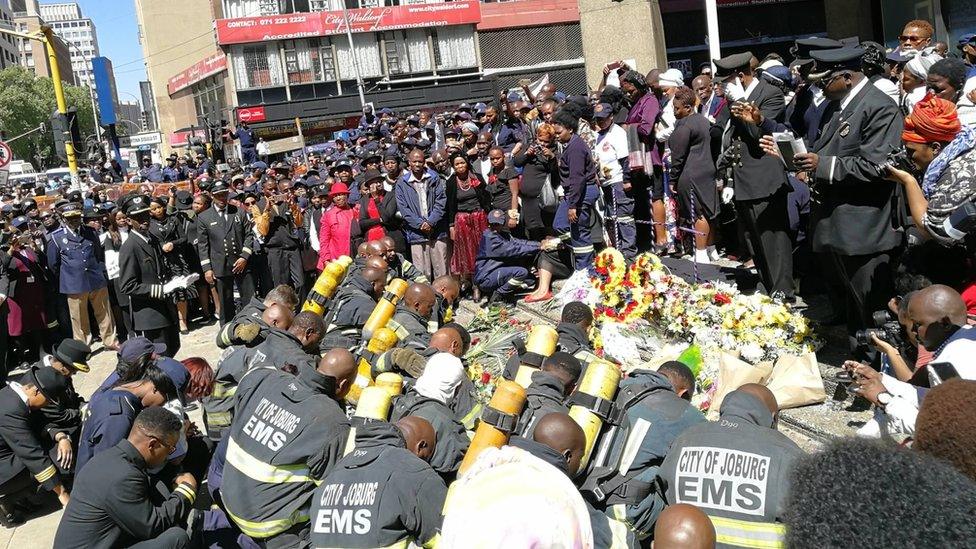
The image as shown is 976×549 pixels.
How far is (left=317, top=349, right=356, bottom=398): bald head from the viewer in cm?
590

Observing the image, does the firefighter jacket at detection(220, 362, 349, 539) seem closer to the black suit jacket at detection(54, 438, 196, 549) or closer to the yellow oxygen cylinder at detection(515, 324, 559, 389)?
the black suit jacket at detection(54, 438, 196, 549)

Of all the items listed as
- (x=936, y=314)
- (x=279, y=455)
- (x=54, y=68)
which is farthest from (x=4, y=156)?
(x=936, y=314)

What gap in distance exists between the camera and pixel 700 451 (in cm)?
381

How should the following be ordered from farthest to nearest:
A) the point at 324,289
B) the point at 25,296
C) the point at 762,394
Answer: the point at 25,296 < the point at 324,289 < the point at 762,394

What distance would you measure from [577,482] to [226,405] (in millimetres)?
3538

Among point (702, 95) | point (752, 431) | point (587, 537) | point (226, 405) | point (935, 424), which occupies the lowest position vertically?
point (226, 405)

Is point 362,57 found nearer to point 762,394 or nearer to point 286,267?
point 286,267

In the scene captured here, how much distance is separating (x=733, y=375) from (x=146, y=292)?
713 centimetres

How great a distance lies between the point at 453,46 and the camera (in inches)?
1859

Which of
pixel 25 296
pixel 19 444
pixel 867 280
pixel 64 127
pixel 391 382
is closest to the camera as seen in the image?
pixel 391 382

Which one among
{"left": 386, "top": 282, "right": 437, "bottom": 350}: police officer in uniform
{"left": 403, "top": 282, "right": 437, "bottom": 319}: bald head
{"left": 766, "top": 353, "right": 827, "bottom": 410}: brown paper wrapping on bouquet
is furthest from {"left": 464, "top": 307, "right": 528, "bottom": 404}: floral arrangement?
{"left": 766, "top": 353, "right": 827, "bottom": 410}: brown paper wrapping on bouquet

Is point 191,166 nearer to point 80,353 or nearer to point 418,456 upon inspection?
point 80,353

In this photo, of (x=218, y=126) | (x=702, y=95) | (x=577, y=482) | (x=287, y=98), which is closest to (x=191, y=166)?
(x=218, y=126)

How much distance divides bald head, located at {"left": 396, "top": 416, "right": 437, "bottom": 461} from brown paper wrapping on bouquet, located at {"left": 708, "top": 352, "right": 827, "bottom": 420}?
2.25 metres
